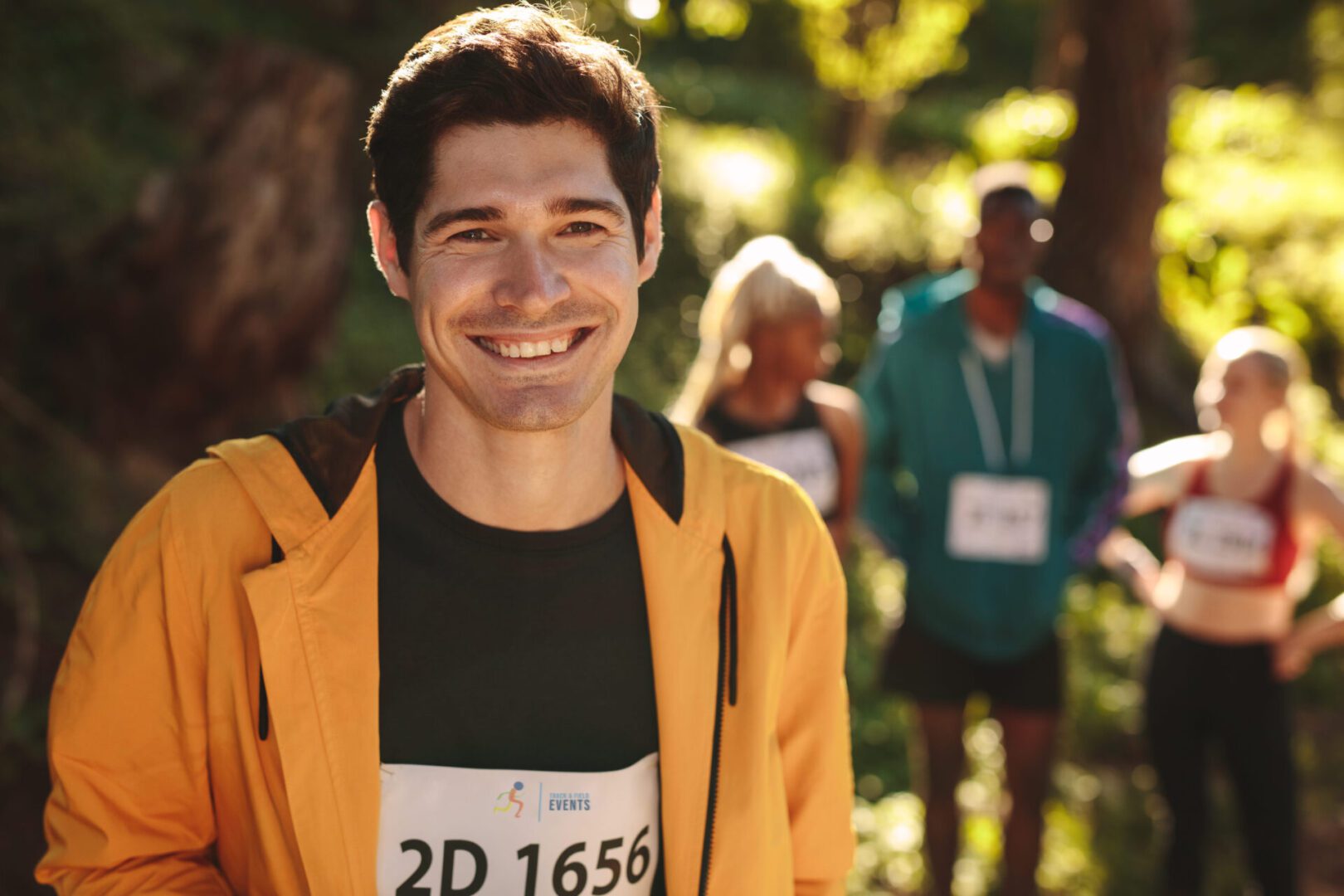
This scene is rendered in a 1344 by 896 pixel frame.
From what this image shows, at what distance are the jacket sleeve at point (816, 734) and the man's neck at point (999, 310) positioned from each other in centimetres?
243

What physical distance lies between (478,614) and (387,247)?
0.61 metres

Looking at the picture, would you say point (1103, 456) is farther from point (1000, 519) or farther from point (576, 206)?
point (576, 206)

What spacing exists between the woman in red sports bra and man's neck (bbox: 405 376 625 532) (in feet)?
9.82

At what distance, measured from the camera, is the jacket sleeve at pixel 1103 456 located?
4.23m

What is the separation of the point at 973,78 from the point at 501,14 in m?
28.8

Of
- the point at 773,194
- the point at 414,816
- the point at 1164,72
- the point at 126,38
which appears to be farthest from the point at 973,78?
the point at 414,816

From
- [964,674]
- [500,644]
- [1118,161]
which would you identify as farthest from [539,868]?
[1118,161]

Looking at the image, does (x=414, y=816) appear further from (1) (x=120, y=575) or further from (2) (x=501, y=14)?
(2) (x=501, y=14)

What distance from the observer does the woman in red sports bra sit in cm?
412

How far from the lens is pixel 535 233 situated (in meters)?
1.81

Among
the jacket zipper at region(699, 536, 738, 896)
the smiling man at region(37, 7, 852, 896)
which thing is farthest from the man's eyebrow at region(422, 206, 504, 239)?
the jacket zipper at region(699, 536, 738, 896)

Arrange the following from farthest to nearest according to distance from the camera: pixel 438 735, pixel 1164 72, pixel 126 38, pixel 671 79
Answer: pixel 671 79 < pixel 1164 72 < pixel 126 38 < pixel 438 735

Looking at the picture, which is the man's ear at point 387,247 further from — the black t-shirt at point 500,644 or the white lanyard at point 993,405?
the white lanyard at point 993,405

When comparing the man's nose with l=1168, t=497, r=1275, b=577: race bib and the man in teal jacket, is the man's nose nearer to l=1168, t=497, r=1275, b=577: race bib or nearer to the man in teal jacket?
the man in teal jacket
